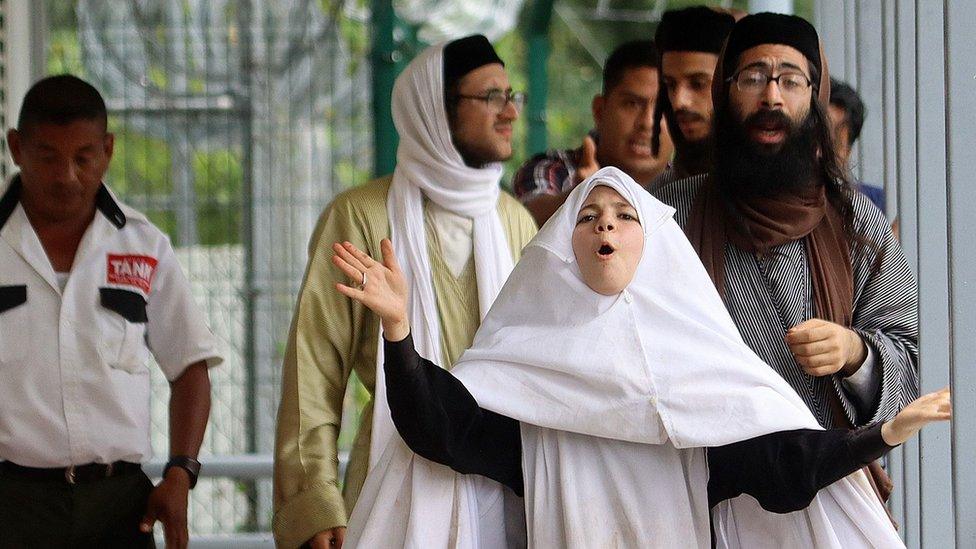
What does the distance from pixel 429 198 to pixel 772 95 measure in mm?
1135

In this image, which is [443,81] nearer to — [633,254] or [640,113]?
[640,113]

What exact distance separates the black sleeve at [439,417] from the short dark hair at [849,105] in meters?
2.22

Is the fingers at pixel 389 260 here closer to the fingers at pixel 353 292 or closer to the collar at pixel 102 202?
the fingers at pixel 353 292

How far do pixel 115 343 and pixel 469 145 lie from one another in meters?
1.18

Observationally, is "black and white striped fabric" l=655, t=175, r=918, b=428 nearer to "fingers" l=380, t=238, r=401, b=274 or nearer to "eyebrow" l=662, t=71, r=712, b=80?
"fingers" l=380, t=238, r=401, b=274

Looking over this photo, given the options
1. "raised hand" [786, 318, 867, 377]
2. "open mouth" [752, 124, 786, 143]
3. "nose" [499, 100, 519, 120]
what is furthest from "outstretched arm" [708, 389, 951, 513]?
"nose" [499, 100, 519, 120]

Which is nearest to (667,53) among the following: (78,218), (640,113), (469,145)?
(640,113)

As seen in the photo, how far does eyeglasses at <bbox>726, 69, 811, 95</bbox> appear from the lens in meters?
3.78

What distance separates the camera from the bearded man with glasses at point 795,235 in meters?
3.61

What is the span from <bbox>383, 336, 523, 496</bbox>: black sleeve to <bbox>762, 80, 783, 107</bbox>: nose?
1099 mm

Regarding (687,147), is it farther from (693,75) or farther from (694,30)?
(694,30)

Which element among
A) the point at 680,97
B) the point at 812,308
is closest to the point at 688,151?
the point at 680,97

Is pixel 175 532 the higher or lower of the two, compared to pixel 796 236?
lower

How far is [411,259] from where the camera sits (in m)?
4.27
